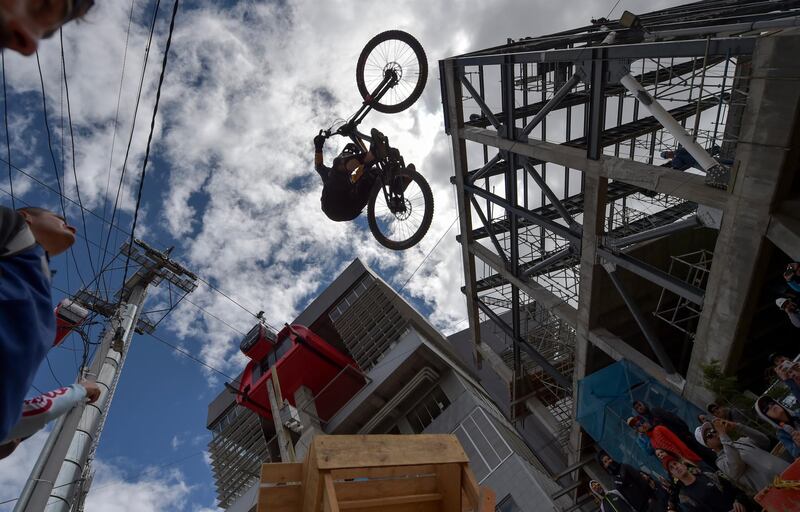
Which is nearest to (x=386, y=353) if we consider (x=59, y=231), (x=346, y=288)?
(x=346, y=288)

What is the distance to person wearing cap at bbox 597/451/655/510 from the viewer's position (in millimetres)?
7820

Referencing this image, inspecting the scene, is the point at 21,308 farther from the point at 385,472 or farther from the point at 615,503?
the point at 615,503

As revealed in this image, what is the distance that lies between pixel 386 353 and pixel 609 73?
1496 centimetres

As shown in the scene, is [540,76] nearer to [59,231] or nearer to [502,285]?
[502,285]

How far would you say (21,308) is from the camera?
162cm

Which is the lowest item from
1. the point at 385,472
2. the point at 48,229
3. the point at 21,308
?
the point at 21,308

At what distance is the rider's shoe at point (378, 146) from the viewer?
11.3m

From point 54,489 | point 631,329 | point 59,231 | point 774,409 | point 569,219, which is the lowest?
point 774,409

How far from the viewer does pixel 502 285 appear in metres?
18.8

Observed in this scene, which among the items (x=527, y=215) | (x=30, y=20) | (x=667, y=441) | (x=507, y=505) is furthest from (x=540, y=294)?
(x=30, y=20)

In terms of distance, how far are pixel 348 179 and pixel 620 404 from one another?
9102mm

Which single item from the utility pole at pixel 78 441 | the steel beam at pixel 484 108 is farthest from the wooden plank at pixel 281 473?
the steel beam at pixel 484 108

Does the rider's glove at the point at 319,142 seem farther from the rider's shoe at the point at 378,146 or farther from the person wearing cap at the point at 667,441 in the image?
the person wearing cap at the point at 667,441

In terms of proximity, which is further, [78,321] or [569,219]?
[569,219]
